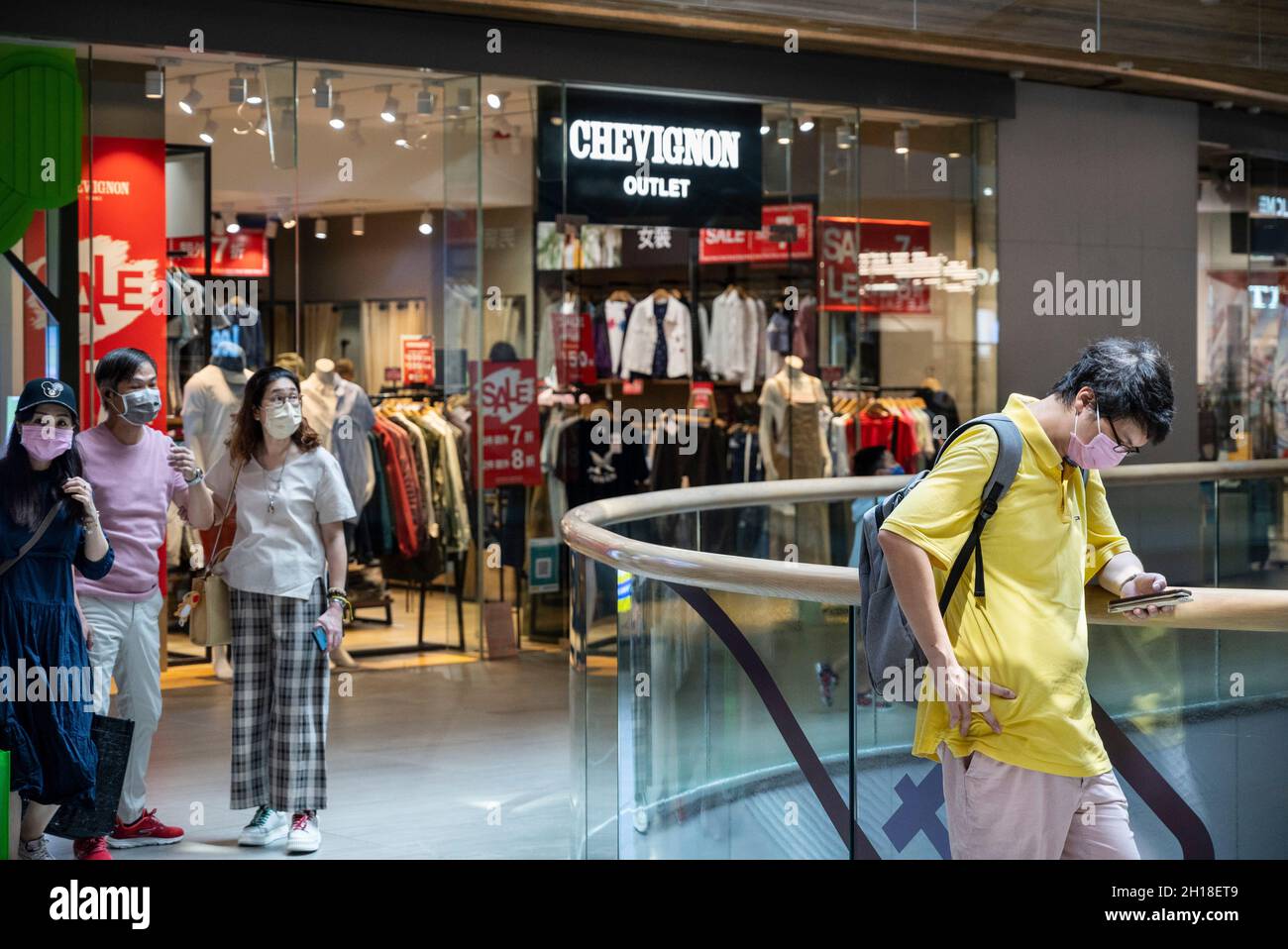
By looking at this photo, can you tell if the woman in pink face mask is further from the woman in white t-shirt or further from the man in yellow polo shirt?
the man in yellow polo shirt

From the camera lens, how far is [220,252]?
8.39 metres

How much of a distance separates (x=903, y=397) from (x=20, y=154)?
5407mm

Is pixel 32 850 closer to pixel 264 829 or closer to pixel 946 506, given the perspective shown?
pixel 264 829

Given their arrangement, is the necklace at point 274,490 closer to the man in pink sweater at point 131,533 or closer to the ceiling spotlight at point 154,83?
the man in pink sweater at point 131,533

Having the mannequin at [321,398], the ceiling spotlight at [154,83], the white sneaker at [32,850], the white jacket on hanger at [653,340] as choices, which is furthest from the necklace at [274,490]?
the white jacket on hanger at [653,340]

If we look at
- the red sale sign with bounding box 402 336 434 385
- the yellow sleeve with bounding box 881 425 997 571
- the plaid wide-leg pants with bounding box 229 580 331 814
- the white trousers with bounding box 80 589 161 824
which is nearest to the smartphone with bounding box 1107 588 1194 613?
the yellow sleeve with bounding box 881 425 997 571

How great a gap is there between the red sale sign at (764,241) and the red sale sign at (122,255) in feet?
10.9

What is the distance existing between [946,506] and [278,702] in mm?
2863

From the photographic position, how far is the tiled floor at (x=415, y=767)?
5.17 m

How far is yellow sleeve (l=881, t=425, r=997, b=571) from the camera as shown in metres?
2.73

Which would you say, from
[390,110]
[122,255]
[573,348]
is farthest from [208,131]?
[573,348]

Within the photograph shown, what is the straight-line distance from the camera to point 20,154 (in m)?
7.59
